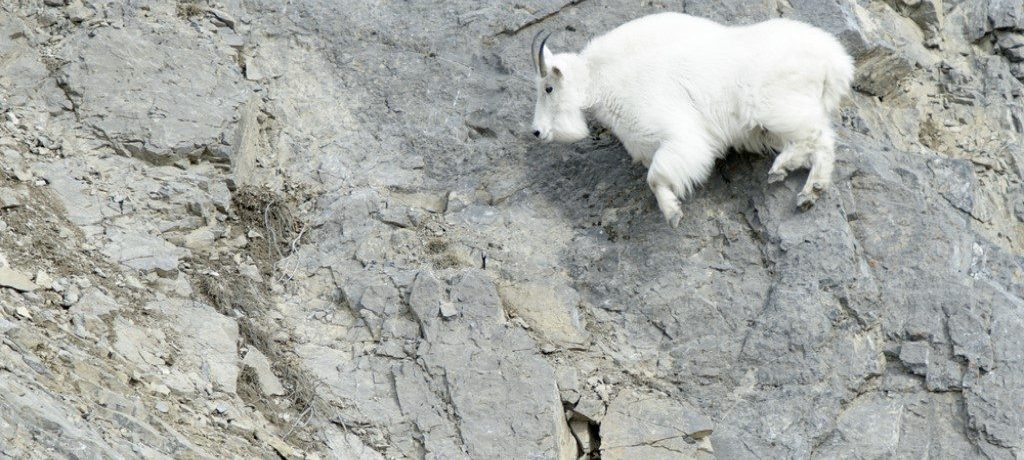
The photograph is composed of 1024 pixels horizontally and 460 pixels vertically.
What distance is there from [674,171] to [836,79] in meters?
1.58

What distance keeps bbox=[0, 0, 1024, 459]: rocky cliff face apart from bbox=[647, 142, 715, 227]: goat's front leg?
39cm

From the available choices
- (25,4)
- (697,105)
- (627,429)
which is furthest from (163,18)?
(627,429)

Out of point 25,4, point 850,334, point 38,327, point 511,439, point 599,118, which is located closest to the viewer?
Answer: point 38,327

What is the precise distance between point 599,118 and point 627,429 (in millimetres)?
2731

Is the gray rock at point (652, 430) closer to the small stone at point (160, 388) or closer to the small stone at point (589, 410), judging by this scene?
the small stone at point (589, 410)

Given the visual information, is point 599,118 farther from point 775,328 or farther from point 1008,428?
point 1008,428

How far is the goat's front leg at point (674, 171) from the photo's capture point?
863 centimetres

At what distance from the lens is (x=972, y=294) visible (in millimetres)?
8523

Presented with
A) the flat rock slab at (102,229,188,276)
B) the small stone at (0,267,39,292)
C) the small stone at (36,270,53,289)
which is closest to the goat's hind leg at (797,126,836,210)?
the flat rock slab at (102,229,188,276)

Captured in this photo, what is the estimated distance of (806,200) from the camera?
28.2 ft

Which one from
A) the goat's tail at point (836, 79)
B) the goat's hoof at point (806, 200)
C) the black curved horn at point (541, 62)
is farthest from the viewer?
the black curved horn at point (541, 62)

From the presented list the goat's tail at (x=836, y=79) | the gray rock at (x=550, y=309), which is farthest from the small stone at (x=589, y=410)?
the goat's tail at (x=836, y=79)

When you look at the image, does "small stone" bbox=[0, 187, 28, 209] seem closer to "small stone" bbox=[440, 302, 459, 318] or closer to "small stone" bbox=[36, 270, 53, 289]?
"small stone" bbox=[36, 270, 53, 289]

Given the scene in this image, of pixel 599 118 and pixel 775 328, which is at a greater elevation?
pixel 599 118
